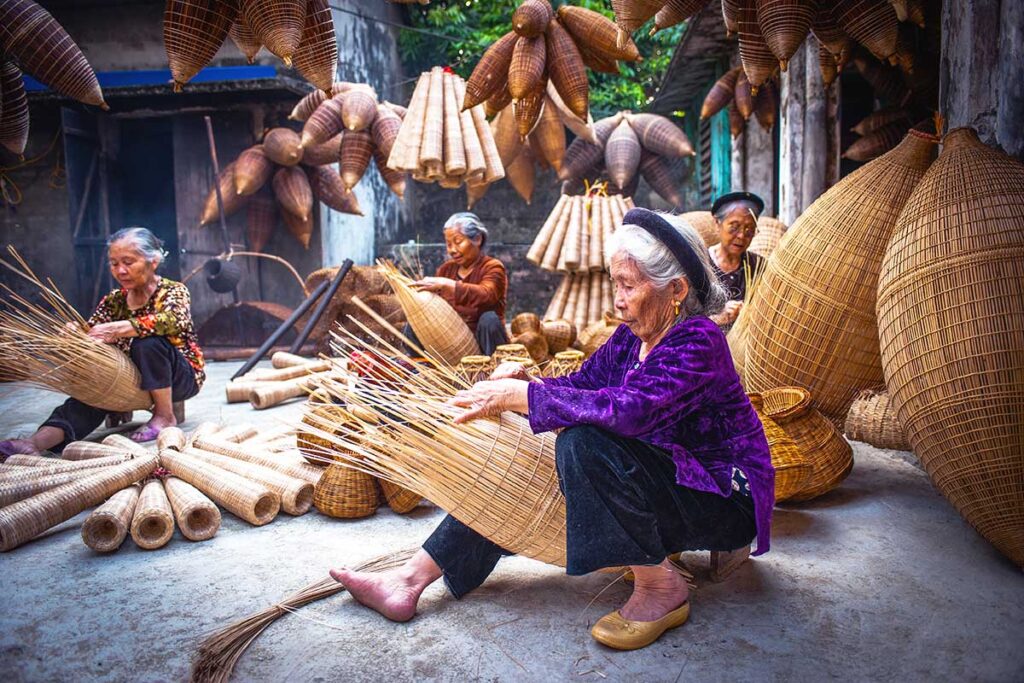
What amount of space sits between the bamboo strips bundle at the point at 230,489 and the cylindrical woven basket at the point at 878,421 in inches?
102

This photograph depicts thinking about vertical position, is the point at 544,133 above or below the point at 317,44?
above

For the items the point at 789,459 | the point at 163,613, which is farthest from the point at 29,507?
the point at 789,459

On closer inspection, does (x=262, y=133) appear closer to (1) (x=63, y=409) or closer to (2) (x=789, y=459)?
(1) (x=63, y=409)

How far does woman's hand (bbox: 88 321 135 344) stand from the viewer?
12.5 ft

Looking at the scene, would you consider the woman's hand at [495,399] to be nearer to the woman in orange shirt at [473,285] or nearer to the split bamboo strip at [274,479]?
the split bamboo strip at [274,479]

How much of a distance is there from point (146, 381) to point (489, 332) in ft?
6.43

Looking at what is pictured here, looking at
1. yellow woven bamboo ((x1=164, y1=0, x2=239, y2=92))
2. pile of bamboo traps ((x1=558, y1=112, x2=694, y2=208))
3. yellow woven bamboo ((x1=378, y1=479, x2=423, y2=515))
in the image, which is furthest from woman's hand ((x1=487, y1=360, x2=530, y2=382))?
pile of bamboo traps ((x1=558, y1=112, x2=694, y2=208))

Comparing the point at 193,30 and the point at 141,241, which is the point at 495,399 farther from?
the point at 141,241

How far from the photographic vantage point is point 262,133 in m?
8.41

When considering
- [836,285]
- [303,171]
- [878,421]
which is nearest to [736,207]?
[836,285]

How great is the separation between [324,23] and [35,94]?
6848 millimetres

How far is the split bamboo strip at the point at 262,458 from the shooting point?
3.12 metres

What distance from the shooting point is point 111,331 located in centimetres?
382

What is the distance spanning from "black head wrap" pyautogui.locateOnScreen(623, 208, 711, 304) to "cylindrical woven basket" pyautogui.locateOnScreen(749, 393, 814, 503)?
3.21ft
